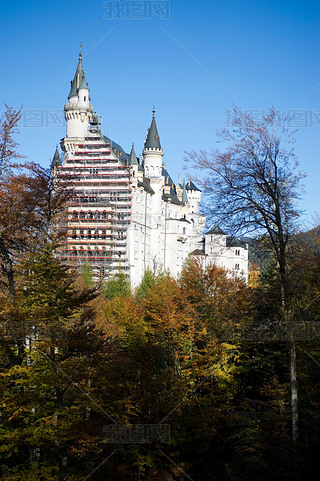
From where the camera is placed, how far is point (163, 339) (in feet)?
107

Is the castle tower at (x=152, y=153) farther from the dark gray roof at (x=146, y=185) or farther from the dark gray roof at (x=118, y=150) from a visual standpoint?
the dark gray roof at (x=118, y=150)

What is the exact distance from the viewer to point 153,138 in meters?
101

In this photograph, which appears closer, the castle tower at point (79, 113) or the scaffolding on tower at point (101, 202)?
the scaffolding on tower at point (101, 202)

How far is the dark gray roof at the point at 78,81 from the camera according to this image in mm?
95425

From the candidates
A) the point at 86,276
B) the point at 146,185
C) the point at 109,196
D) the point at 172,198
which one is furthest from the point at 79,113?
the point at 86,276

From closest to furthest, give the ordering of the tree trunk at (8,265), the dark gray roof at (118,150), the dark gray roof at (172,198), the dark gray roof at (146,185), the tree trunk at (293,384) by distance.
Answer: the tree trunk at (293,384) → the tree trunk at (8,265) → the dark gray roof at (118,150) → the dark gray roof at (146,185) → the dark gray roof at (172,198)

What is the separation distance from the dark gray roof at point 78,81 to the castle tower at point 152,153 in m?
13.3

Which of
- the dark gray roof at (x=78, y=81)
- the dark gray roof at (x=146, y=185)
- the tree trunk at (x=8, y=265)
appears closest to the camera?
the tree trunk at (x=8, y=265)

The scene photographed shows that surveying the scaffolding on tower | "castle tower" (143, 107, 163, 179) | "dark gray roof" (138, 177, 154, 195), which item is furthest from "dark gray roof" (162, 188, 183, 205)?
the scaffolding on tower

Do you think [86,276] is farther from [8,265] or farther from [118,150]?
[8,265]

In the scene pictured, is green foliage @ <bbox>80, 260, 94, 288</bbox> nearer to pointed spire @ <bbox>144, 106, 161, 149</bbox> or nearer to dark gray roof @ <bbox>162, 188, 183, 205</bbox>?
pointed spire @ <bbox>144, 106, 161, 149</bbox>

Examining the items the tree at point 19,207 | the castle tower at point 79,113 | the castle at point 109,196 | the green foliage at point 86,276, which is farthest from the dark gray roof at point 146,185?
the tree at point 19,207

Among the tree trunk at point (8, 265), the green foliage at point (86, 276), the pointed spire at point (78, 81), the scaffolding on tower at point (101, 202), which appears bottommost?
the tree trunk at point (8, 265)

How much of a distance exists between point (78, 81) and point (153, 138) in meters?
15.5
